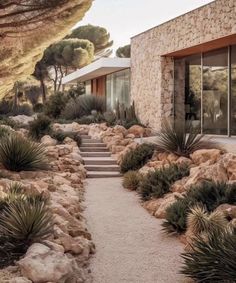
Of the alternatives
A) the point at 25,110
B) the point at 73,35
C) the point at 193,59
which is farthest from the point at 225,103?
the point at 73,35

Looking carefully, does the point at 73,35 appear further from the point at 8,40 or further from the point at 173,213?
the point at 173,213

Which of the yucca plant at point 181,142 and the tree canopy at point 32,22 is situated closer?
the tree canopy at point 32,22

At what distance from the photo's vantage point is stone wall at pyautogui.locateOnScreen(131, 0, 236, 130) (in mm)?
14425

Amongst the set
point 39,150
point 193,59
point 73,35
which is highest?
point 73,35

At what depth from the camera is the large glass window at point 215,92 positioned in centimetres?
1608

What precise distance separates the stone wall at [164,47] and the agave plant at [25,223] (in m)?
8.65

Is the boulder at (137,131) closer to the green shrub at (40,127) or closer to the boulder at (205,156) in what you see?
the green shrub at (40,127)

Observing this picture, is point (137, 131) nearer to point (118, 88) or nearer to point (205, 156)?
point (205, 156)

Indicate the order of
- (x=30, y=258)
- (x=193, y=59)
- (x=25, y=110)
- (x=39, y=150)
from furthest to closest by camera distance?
(x=25, y=110)
(x=193, y=59)
(x=39, y=150)
(x=30, y=258)

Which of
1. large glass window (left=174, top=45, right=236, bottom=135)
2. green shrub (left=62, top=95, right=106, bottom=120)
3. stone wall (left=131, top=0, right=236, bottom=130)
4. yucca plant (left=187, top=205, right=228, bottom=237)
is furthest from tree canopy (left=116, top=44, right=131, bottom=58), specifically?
yucca plant (left=187, top=205, right=228, bottom=237)

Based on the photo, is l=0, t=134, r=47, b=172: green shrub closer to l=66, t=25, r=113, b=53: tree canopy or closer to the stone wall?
the stone wall

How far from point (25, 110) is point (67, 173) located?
22.0 meters

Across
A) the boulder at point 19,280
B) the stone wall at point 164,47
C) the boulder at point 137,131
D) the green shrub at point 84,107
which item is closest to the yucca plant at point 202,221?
the boulder at point 19,280

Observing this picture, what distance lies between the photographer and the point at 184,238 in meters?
7.65
